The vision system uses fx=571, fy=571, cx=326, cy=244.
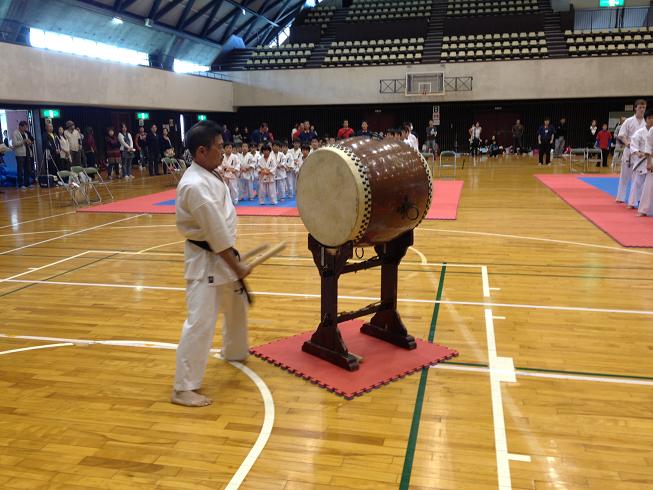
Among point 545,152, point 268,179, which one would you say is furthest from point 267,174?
point 545,152

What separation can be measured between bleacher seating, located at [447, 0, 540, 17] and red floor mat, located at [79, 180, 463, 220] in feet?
53.6

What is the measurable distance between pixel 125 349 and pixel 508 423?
2733 mm

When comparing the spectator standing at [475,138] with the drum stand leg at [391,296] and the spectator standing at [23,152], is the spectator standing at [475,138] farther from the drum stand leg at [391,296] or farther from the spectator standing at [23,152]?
the drum stand leg at [391,296]

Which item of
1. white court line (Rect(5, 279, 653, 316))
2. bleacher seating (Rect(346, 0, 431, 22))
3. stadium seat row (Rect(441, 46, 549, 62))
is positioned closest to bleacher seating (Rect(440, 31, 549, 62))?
stadium seat row (Rect(441, 46, 549, 62))

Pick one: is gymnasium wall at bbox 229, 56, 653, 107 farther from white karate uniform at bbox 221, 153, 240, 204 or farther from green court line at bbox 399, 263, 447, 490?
green court line at bbox 399, 263, 447, 490

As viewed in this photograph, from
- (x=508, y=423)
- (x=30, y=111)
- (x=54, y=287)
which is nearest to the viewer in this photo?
(x=508, y=423)

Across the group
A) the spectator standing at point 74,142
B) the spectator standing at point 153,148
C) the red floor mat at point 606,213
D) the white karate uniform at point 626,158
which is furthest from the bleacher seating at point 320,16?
the white karate uniform at point 626,158

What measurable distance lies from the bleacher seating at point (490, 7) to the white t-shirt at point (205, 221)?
25.5 m

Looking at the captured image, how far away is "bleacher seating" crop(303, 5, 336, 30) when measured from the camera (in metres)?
27.8

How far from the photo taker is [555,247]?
282 inches

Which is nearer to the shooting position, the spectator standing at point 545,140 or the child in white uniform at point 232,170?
the child in white uniform at point 232,170

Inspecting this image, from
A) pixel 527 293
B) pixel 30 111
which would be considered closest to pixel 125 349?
pixel 527 293

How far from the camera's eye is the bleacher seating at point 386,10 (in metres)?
26.8

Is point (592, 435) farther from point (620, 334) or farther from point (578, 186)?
point (578, 186)
